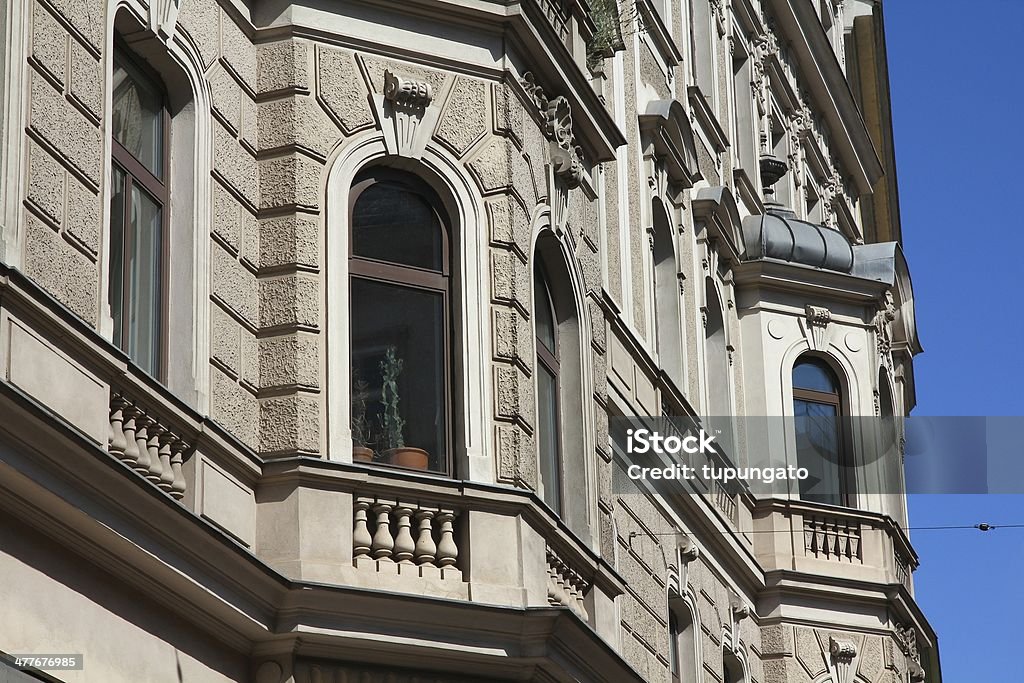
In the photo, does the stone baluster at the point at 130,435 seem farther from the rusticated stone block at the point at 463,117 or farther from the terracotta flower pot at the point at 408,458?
the rusticated stone block at the point at 463,117

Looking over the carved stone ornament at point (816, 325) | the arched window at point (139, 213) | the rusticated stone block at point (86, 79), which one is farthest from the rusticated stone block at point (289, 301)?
the carved stone ornament at point (816, 325)

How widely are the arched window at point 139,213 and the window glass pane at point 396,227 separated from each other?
1.52m

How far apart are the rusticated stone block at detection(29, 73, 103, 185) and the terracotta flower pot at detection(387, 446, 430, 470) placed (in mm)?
2986

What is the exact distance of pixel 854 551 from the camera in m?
24.6

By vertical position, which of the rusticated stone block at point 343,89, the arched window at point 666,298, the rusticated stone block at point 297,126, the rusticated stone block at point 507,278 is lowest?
the rusticated stone block at point 507,278

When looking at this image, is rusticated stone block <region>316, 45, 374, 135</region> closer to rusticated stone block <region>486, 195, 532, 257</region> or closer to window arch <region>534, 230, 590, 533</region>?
rusticated stone block <region>486, 195, 532, 257</region>

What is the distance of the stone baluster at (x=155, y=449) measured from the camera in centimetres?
1145

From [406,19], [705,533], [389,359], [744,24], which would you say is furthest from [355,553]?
[744,24]

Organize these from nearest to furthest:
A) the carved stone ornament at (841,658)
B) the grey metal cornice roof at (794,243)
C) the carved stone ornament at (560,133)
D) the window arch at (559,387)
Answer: the window arch at (559,387), the carved stone ornament at (560,133), the carved stone ornament at (841,658), the grey metal cornice roof at (794,243)

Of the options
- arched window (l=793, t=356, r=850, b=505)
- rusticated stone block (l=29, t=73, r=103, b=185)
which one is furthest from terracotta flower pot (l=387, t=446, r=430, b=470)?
arched window (l=793, t=356, r=850, b=505)

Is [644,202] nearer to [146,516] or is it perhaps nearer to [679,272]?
[679,272]

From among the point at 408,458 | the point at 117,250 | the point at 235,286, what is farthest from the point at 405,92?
the point at 117,250

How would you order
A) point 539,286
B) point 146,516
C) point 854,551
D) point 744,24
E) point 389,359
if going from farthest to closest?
point 744,24 → point 854,551 → point 539,286 → point 389,359 → point 146,516

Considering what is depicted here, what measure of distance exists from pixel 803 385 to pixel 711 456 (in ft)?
12.1
